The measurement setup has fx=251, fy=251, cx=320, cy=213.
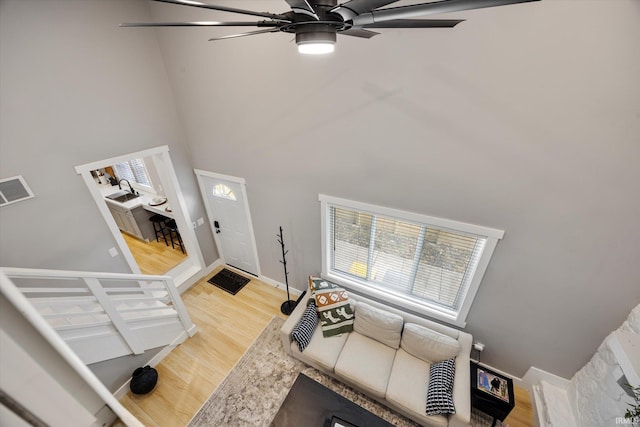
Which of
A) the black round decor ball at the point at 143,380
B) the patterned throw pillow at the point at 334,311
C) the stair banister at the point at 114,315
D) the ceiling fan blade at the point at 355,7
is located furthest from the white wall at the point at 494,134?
the black round decor ball at the point at 143,380

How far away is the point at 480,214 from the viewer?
276cm

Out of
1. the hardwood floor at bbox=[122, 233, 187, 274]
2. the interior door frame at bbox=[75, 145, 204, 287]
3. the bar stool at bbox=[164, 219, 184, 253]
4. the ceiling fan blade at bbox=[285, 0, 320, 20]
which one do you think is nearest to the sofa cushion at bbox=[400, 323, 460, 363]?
the ceiling fan blade at bbox=[285, 0, 320, 20]

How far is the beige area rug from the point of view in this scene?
3129 mm

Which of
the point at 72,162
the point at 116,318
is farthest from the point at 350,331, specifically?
the point at 72,162

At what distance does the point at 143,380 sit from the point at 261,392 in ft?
5.15

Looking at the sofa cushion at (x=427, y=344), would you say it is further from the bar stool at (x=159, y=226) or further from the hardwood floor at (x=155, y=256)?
the bar stool at (x=159, y=226)

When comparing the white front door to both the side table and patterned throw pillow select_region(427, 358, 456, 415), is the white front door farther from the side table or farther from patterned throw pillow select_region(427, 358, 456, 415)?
the side table

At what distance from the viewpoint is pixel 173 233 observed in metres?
6.09

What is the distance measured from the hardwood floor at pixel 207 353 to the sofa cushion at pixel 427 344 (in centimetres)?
108

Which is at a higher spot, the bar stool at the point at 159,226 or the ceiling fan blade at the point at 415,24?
the ceiling fan blade at the point at 415,24

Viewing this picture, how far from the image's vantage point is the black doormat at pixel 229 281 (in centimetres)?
504

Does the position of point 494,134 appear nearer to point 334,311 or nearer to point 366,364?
point 334,311

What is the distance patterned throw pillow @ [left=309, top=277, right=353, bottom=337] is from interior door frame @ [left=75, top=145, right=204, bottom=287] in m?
2.80

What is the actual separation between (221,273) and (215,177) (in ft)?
7.09
